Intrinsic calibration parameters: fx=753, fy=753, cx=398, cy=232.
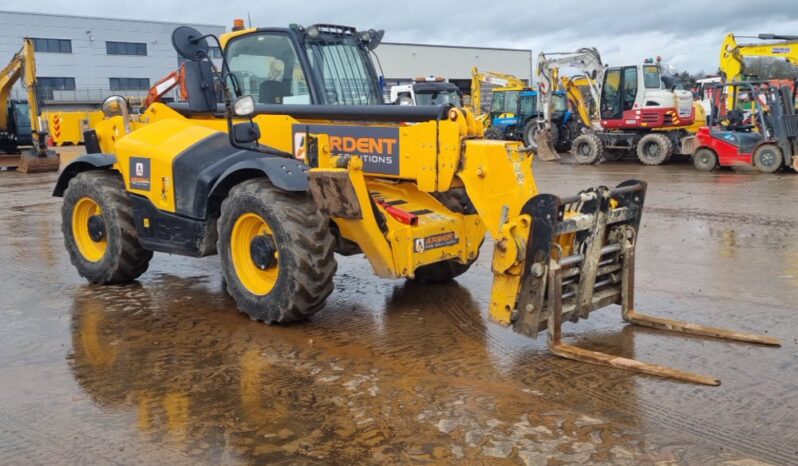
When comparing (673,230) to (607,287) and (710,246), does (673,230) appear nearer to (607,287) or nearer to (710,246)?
(710,246)

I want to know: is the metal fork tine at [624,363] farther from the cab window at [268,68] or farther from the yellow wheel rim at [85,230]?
the yellow wheel rim at [85,230]

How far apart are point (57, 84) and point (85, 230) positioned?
51559mm

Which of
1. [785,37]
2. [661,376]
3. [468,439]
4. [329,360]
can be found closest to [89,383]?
[329,360]

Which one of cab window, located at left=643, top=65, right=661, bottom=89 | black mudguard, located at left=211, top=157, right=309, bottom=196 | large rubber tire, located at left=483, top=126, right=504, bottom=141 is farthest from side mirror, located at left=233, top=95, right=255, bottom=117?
large rubber tire, located at left=483, top=126, right=504, bottom=141

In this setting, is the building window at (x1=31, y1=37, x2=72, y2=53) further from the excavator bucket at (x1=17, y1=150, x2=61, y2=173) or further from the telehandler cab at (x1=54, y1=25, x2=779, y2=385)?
the telehandler cab at (x1=54, y1=25, x2=779, y2=385)

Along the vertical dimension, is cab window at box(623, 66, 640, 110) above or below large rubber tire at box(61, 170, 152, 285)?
above

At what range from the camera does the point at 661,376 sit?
4492 mm

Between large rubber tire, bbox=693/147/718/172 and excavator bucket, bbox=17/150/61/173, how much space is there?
1744 cm

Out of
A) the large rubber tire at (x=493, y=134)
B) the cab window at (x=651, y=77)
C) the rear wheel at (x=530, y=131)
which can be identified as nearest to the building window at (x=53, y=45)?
the large rubber tire at (x=493, y=134)

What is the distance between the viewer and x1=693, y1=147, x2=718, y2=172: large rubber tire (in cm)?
1739

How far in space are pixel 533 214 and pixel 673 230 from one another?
5695mm

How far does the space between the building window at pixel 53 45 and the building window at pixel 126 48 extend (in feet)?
8.99

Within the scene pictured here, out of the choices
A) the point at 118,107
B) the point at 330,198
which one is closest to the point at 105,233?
the point at 118,107

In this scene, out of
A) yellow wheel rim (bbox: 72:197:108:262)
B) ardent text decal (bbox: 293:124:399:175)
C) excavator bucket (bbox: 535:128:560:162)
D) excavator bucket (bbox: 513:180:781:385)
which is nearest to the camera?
excavator bucket (bbox: 513:180:781:385)
